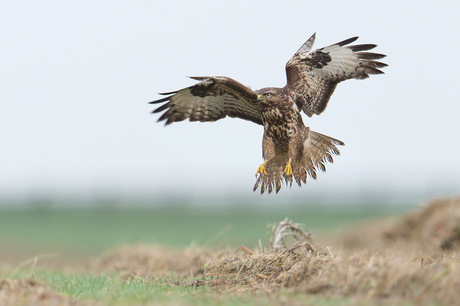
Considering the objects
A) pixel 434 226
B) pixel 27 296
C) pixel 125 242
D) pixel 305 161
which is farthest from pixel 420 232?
pixel 27 296

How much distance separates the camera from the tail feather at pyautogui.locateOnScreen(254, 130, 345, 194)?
21.3ft

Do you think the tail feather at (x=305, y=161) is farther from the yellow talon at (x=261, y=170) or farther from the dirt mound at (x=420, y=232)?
the dirt mound at (x=420, y=232)

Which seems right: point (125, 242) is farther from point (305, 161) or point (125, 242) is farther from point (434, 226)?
point (434, 226)

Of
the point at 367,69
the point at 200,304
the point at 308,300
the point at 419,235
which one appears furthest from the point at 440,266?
the point at 419,235

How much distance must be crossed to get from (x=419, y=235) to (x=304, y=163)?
5888mm

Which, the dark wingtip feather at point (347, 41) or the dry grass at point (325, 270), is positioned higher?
the dark wingtip feather at point (347, 41)

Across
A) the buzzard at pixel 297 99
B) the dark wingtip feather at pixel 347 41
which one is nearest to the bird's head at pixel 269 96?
the buzzard at pixel 297 99

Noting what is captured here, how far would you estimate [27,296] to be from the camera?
11.5 ft

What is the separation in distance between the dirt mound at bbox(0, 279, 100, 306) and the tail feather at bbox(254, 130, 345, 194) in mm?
3394

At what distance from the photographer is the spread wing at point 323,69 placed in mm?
6457

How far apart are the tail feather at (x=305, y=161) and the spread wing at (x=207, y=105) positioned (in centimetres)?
80

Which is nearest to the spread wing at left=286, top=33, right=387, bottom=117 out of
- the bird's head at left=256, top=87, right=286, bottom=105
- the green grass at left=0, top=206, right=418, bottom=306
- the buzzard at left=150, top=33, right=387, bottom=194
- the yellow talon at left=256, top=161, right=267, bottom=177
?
the buzzard at left=150, top=33, right=387, bottom=194

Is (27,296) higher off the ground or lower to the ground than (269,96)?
lower

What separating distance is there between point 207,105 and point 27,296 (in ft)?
13.7
